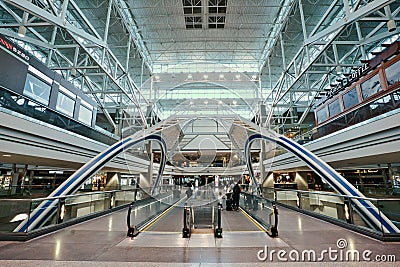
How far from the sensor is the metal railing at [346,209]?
6.06 m

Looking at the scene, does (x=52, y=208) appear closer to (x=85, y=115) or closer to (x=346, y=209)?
(x=346, y=209)

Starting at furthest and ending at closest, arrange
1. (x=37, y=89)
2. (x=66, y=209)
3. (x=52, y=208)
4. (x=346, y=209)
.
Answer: (x=37, y=89) < (x=66, y=209) < (x=346, y=209) < (x=52, y=208)

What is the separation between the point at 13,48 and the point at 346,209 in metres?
14.4

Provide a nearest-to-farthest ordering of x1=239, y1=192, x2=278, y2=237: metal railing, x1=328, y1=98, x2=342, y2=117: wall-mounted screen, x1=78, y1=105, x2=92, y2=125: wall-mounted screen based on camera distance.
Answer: x1=239, y1=192, x2=278, y2=237: metal railing → x1=328, y1=98, x2=342, y2=117: wall-mounted screen → x1=78, y1=105, x2=92, y2=125: wall-mounted screen

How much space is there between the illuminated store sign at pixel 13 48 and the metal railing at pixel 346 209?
45.6ft

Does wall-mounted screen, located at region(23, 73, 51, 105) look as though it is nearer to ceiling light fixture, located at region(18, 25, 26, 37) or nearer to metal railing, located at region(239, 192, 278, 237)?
ceiling light fixture, located at region(18, 25, 26, 37)

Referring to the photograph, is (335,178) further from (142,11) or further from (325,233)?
(142,11)

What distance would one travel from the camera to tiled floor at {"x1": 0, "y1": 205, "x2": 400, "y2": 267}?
4469 millimetres

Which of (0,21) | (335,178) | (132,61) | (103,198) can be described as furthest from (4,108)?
(132,61)

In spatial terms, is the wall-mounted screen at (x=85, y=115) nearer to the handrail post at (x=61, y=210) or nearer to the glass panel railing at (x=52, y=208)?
the glass panel railing at (x=52, y=208)

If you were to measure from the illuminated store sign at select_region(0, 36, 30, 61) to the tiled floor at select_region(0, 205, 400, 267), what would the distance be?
7918mm

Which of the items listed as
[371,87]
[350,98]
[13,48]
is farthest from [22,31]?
[350,98]

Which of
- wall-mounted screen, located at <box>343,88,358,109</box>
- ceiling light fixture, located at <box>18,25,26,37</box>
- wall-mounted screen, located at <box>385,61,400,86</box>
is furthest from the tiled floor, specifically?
ceiling light fixture, located at <box>18,25,26,37</box>

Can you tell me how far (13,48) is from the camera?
9.69 m
